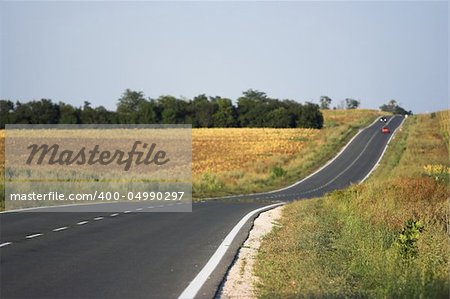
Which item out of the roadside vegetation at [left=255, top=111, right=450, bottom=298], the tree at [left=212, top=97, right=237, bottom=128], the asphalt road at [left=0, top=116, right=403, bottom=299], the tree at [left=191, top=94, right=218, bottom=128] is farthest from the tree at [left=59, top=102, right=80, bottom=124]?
the roadside vegetation at [left=255, top=111, right=450, bottom=298]

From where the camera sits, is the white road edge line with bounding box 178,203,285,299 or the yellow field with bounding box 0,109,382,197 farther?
the yellow field with bounding box 0,109,382,197

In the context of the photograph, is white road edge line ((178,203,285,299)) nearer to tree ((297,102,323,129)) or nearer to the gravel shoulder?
the gravel shoulder

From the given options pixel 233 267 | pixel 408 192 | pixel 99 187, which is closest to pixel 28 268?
pixel 233 267

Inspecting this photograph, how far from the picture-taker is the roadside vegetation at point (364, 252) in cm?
886

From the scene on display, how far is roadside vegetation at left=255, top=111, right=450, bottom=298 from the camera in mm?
8859

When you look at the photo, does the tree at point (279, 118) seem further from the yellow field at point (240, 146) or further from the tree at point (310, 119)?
the yellow field at point (240, 146)

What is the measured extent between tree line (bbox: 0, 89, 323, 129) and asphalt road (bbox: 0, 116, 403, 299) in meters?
101

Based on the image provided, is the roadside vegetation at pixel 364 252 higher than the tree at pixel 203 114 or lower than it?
lower

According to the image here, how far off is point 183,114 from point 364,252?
425ft

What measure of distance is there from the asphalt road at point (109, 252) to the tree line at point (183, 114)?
101257 mm

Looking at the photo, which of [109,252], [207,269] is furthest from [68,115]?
[207,269]

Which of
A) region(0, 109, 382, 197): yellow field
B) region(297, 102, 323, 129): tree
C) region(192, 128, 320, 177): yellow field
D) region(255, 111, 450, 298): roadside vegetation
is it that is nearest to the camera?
region(255, 111, 450, 298): roadside vegetation

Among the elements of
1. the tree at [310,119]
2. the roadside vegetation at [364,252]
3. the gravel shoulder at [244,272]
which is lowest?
the gravel shoulder at [244,272]

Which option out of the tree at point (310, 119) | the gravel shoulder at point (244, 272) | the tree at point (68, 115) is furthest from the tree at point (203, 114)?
the gravel shoulder at point (244, 272)
